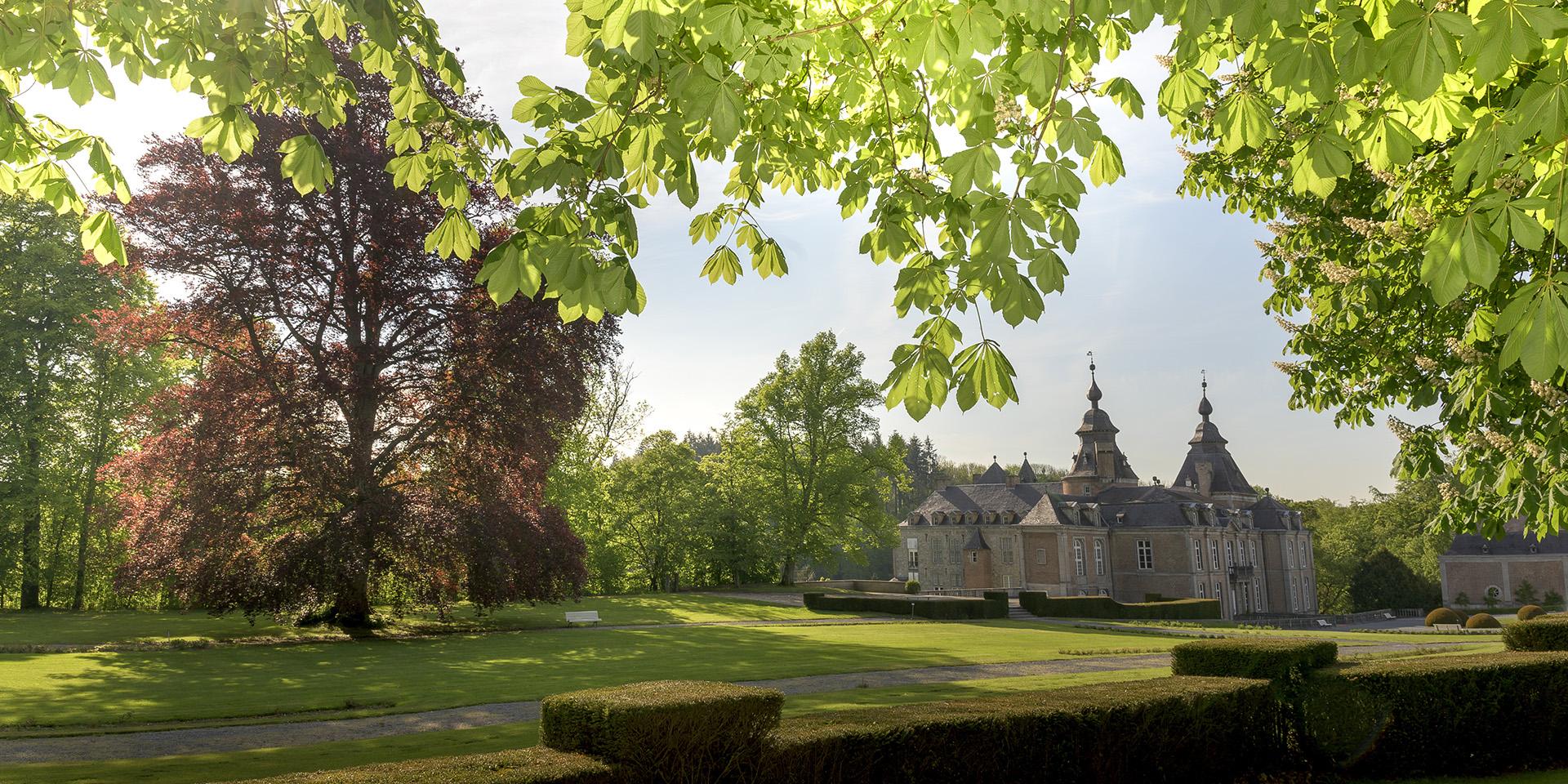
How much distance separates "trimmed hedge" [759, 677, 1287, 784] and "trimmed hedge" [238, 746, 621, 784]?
1.36m

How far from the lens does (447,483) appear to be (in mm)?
23938

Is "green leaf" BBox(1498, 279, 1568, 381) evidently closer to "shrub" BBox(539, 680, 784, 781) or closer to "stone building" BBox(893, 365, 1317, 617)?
"shrub" BBox(539, 680, 784, 781)

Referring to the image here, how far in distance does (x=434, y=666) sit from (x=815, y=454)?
1267 inches

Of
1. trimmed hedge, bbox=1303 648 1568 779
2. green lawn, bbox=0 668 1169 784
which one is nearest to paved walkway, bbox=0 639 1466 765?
green lawn, bbox=0 668 1169 784

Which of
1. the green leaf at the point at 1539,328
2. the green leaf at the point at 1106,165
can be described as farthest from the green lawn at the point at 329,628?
the green leaf at the point at 1539,328

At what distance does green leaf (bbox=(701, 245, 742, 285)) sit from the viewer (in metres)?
4.97

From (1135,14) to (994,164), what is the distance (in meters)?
0.64

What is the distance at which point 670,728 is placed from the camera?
662 cm

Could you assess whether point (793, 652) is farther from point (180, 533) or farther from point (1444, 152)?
point (1444, 152)

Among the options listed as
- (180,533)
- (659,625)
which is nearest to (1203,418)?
(659,625)

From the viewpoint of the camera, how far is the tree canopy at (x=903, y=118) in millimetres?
3148

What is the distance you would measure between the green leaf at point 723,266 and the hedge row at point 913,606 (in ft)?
105

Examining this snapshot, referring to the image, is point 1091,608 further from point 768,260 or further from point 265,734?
point 768,260

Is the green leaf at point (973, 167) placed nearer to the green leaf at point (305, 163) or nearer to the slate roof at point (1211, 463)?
the green leaf at point (305, 163)
